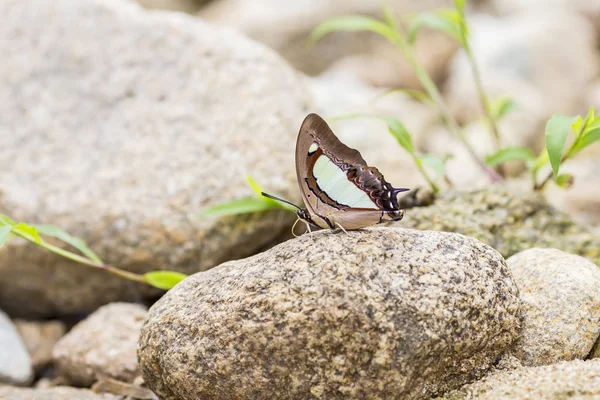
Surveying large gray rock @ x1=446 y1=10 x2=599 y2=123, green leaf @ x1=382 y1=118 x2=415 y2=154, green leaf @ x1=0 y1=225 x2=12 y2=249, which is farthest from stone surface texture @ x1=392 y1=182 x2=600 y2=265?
large gray rock @ x1=446 y1=10 x2=599 y2=123

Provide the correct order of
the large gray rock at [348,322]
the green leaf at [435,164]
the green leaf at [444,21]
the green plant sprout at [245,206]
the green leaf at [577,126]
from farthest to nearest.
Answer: the green leaf at [444,21], the green plant sprout at [245,206], the green leaf at [435,164], the green leaf at [577,126], the large gray rock at [348,322]

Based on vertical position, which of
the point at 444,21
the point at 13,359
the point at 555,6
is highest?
the point at 444,21

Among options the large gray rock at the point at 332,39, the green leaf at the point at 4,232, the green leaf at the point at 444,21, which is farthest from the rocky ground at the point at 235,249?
the large gray rock at the point at 332,39

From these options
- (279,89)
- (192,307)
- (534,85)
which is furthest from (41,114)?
(534,85)

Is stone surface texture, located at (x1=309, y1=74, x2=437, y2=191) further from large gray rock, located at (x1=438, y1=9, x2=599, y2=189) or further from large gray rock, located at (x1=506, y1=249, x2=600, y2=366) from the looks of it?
large gray rock, located at (x1=506, y1=249, x2=600, y2=366)

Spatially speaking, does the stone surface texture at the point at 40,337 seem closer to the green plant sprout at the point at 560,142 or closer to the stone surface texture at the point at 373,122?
the stone surface texture at the point at 373,122

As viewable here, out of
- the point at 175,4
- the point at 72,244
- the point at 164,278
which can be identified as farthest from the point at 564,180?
the point at 175,4

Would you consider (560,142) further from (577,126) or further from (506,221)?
(506,221)
